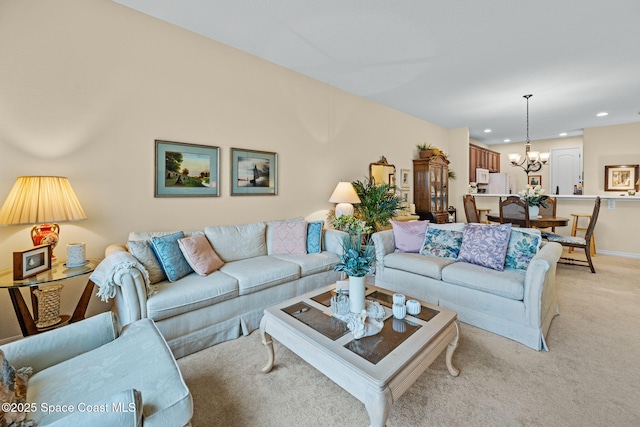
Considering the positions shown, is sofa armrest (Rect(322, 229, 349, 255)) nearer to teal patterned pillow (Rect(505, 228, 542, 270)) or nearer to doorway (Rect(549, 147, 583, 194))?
teal patterned pillow (Rect(505, 228, 542, 270))

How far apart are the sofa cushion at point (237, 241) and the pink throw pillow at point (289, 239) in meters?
0.14

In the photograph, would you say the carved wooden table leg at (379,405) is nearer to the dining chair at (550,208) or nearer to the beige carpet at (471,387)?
the beige carpet at (471,387)

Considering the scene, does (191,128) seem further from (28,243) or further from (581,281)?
(581,281)

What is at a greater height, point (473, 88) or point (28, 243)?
point (473, 88)

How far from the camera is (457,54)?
328 centimetres

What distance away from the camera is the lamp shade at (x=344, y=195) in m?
4.06

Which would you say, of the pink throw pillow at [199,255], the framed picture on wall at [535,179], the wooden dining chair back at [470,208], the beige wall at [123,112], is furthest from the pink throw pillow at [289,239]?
the framed picture on wall at [535,179]

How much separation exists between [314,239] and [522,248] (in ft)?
6.70

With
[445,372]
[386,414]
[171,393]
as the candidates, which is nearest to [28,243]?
[171,393]

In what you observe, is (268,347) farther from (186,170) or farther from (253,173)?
(253,173)

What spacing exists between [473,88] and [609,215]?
3.85 metres

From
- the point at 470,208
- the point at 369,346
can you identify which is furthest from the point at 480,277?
the point at 470,208

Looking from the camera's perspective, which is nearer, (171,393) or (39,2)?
(171,393)

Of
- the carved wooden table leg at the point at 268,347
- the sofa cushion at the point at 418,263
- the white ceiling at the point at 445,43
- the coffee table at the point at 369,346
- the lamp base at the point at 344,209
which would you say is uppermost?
the white ceiling at the point at 445,43
